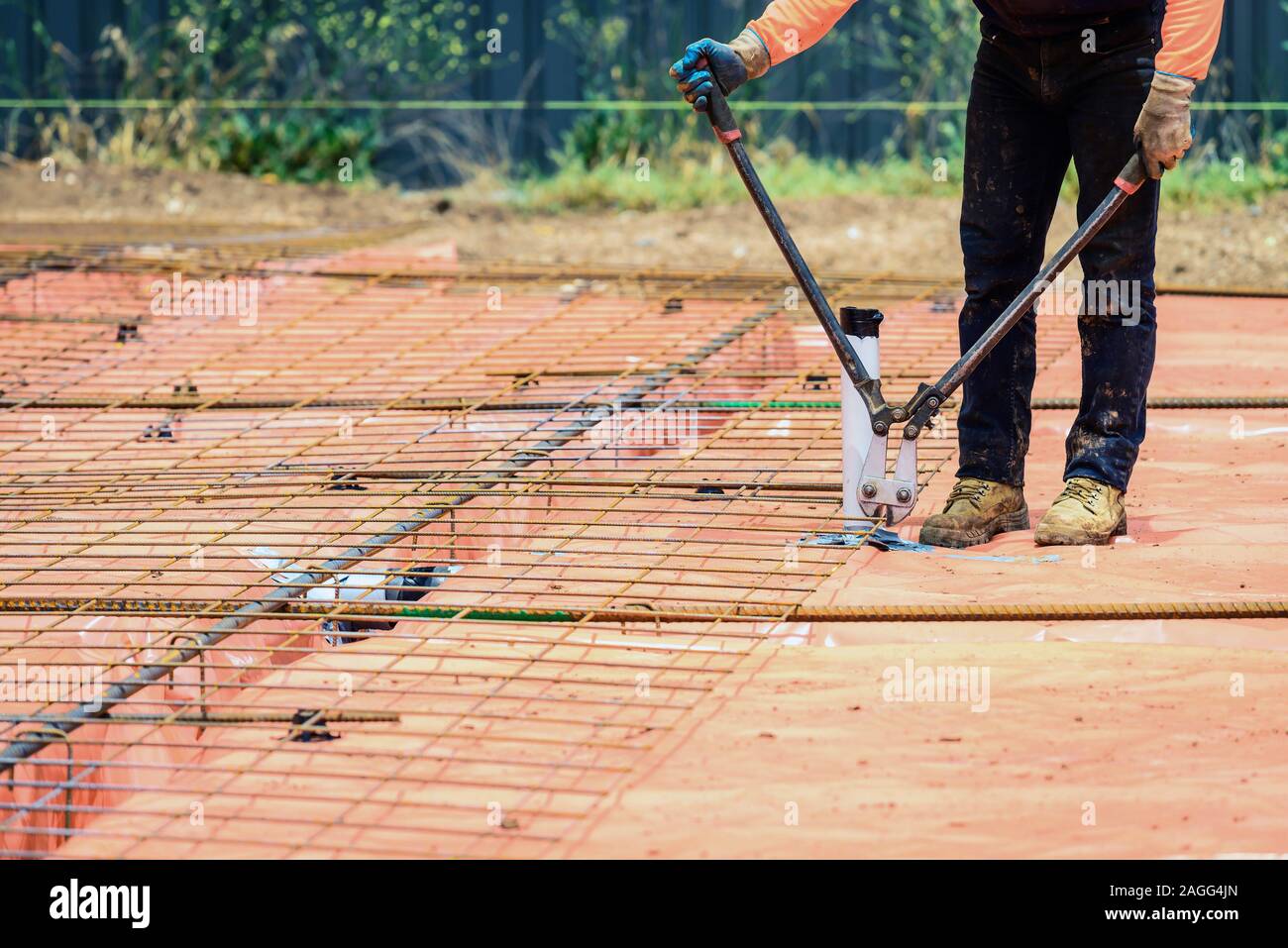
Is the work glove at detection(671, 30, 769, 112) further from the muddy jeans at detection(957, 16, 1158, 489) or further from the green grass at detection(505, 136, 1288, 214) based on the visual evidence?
the green grass at detection(505, 136, 1288, 214)

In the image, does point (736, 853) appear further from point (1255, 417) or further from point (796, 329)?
point (796, 329)

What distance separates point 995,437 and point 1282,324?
128 inches

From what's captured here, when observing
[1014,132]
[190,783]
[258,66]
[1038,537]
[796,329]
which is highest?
[258,66]

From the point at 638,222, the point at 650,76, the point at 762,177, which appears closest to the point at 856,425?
the point at 638,222

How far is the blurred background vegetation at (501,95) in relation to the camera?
9656 mm

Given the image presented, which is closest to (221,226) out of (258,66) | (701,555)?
(258,66)

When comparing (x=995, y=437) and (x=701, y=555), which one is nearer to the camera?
(x=701, y=555)

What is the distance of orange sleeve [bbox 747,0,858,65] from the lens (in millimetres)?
3703

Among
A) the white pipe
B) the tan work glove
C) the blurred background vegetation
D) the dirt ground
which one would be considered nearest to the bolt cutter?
the white pipe

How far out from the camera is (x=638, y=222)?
898cm

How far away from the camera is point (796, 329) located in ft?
21.1

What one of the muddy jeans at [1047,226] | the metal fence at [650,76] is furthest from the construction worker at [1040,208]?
the metal fence at [650,76]

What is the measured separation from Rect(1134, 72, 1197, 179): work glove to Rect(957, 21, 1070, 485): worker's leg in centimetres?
38

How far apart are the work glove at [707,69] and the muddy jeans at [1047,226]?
63 cm
